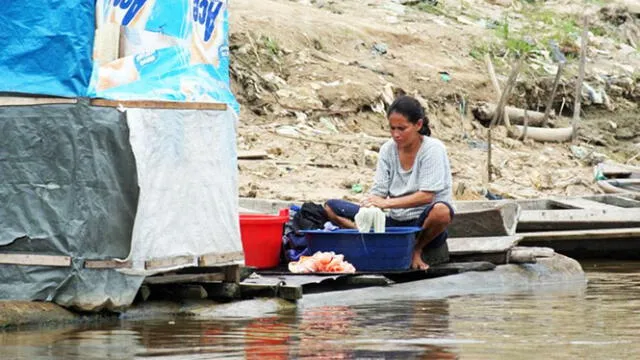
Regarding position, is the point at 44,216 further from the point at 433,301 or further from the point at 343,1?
the point at 343,1

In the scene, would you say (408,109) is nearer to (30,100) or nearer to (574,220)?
(30,100)

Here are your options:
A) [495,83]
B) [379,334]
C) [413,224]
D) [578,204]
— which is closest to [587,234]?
[578,204]

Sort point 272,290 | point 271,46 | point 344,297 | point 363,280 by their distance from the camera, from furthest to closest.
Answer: point 271,46
point 363,280
point 344,297
point 272,290

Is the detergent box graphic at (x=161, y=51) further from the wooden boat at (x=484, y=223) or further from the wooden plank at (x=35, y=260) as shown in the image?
the wooden boat at (x=484, y=223)

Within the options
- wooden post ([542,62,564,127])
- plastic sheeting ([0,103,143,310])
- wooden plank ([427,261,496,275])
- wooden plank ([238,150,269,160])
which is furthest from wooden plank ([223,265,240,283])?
wooden post ([542,62,564,127])

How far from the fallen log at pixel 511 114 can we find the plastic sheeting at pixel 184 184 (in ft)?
39.6

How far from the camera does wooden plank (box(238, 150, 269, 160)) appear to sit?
54.3 feet

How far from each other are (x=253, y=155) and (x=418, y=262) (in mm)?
6487

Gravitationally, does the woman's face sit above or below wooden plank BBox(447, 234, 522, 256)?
above

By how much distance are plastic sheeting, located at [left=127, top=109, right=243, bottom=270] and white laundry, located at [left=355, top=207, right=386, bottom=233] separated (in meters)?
1.31

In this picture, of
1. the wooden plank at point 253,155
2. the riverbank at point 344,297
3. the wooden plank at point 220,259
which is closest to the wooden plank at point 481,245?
the riverbank at point 344,297

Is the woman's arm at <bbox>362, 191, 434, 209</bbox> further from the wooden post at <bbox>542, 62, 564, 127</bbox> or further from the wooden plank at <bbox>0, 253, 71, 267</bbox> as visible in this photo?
the wooden post at <bbox>542, 62, 564, 127</bbox>

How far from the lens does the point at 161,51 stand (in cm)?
850

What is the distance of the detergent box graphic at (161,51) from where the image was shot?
26.9 ft
